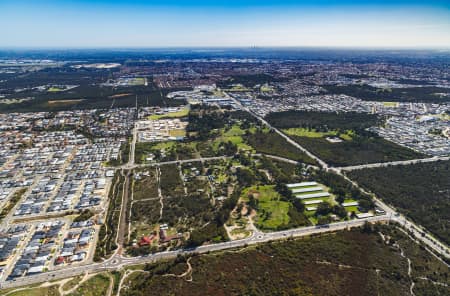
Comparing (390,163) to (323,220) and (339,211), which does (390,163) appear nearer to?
(339,211)

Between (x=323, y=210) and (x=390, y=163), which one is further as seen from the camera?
(x=390, y=163)

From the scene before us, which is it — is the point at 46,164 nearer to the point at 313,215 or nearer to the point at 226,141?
the point at 226,141

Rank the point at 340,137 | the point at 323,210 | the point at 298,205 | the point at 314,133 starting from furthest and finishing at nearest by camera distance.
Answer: the point at 314,133 < the point at 340,137 < the point at 298,205 < the point at 323,210

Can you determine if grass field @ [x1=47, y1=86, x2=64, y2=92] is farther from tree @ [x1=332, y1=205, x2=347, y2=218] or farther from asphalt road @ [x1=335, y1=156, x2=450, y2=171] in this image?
tree @ [x1=332, y1=205, x2=347, y2=218]

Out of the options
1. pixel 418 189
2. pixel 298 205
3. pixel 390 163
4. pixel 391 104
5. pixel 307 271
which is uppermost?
pixel 391 104

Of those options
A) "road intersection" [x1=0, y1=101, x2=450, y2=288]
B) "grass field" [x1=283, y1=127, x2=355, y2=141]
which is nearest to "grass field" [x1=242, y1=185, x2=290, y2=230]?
"road intersection" [x1=0, y1=101, x2=450, y2=288]

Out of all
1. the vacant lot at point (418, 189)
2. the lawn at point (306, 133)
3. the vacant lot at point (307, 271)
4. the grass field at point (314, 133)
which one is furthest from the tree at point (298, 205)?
the lawn at point (306, 133)

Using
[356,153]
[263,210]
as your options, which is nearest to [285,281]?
[263,210]

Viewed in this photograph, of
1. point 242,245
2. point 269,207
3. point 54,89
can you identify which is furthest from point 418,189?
point 54,89
